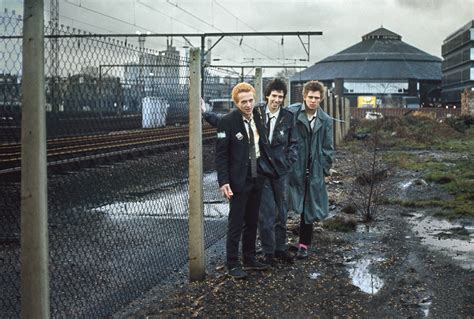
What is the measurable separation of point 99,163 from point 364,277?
13.3 feet

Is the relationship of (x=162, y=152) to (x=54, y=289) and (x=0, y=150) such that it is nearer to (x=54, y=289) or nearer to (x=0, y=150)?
(x=54, y=289)

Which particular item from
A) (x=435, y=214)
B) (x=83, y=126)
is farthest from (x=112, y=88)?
(x=435, y=214)

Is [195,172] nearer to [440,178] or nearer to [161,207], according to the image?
[161,207]

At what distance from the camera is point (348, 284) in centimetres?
518

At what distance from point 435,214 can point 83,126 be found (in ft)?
19.2

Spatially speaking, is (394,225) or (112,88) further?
(394,225)

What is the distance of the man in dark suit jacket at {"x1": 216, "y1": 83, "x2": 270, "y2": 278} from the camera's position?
17.2 ft

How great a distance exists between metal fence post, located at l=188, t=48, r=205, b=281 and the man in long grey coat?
4.06 feet

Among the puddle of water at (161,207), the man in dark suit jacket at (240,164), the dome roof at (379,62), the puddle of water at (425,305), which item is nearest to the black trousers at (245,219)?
the man in dark suit jacket at (240,164)

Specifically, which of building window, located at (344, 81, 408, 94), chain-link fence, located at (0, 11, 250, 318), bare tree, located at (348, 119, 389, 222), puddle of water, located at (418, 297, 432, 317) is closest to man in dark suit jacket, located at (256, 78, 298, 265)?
chain-link fence, located at (0, 11, 250, 318)

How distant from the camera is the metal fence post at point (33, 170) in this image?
2922 millimetres

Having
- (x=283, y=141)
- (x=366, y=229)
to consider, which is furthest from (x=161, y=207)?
(x=283, y=141)

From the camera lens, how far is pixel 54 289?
4.95m

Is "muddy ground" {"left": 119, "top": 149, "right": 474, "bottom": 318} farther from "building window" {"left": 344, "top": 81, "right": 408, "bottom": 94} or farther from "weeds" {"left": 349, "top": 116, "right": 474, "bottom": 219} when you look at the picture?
"building window" {"left": 344, "top": 81, "right": 408, "bottom": 94}
